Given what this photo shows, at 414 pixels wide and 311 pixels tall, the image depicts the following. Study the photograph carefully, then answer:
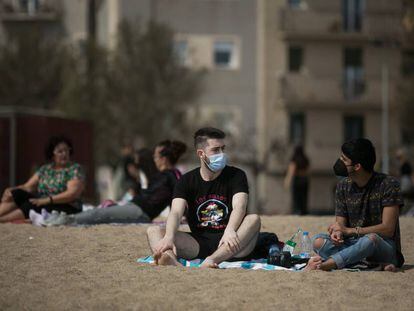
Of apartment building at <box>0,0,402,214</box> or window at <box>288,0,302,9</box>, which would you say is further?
window at <box>288,0,302,9</box>

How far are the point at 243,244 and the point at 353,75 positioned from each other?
3454 centimetres

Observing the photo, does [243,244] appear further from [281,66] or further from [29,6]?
[29,6]

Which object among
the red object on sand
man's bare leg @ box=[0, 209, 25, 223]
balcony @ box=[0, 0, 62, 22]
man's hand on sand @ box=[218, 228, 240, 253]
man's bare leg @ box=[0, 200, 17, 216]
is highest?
balcony @ box=[0, 0, 62, 22]

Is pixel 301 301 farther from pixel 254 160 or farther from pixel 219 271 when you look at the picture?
pixel 254 160

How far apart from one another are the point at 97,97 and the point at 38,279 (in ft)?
97.4

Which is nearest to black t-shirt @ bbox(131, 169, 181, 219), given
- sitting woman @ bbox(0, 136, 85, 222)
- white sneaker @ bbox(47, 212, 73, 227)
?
sitting woman @ bbox(0, 136, 85, 222)

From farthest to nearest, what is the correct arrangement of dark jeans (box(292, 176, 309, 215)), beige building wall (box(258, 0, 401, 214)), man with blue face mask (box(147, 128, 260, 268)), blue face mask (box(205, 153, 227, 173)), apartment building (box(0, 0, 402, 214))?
beige building wall (box(258, 0, 401, 214)) < apartment building (box(0, 0, 402, 214)) < dark jeans (box(292, 176, 309, 215)) < blue face mask (box(205, 153, 227, 173)) < man with blue face mask (box(147, 128, 260, 268))

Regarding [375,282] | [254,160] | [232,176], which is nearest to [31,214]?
[232,176]

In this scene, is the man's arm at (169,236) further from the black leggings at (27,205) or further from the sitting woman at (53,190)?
the black leggings at (27,205)

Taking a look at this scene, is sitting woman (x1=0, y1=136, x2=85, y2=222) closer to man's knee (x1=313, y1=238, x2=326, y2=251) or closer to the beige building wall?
man's knee (x1=313, y1=238, x2=326, y2=251)

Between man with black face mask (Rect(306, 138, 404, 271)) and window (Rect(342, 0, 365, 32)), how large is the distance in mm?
34755

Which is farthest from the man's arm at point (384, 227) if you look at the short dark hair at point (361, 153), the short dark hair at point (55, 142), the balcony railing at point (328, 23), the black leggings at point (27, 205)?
the balcony railing at point (328, 23)

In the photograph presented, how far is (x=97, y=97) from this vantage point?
126ft

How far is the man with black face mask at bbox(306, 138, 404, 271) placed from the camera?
9336 millimetres
